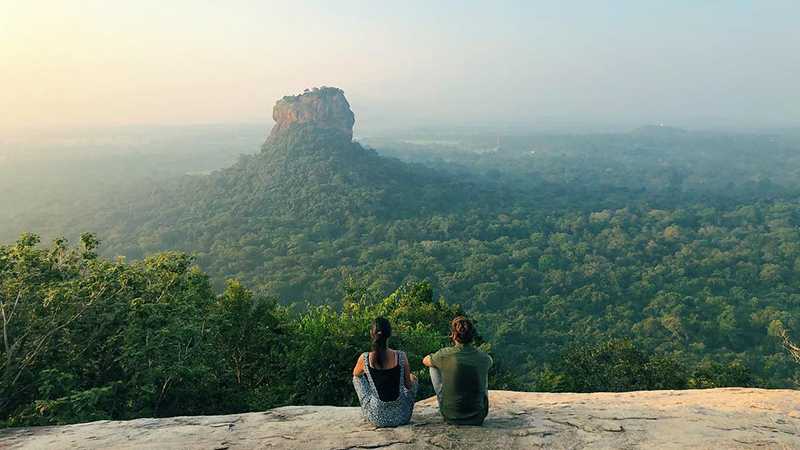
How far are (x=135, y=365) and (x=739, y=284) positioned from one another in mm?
57651

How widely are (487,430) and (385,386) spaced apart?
1.16 m

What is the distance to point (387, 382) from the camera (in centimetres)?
460

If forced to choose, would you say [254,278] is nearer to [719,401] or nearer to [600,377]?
[600,377]

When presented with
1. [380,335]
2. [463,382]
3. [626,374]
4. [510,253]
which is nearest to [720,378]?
[626,374]

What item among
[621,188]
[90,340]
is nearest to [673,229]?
[621,188]

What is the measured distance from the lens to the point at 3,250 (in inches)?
299

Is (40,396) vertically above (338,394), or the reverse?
(40,396)

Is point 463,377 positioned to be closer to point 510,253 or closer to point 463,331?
point 463,331

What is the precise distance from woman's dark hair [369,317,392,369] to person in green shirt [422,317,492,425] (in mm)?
455

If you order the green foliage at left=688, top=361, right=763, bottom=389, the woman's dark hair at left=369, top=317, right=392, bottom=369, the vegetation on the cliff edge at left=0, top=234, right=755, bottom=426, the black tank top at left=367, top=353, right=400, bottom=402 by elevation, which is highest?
the woman's dark hair at left=369, top=317, right=392, bottom=369

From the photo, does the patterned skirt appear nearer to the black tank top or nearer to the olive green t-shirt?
the black tank top

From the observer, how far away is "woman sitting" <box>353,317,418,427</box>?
4.60 m

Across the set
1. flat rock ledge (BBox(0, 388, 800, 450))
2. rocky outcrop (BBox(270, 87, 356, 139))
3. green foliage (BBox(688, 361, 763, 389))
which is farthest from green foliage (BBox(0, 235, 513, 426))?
rocky outcrop (BBox(270, 87, 356, 139))

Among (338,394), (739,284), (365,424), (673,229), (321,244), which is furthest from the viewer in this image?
(673,229)
